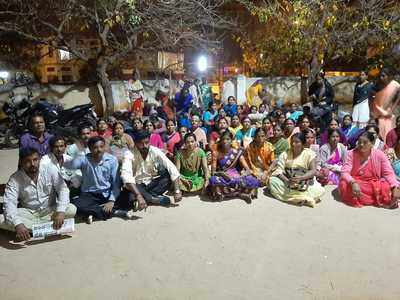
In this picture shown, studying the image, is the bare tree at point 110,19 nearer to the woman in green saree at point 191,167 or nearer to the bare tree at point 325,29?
the bare tree at point 325,29

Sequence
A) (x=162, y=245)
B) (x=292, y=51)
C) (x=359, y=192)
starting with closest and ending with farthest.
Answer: (x=162, y=245) < (x=359, y=192) < (x=292, y=51)

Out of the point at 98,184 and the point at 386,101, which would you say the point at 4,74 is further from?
the point at 386,101

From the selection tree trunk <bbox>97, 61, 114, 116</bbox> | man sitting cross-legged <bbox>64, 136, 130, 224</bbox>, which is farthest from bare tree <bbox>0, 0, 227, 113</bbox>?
man sitting cross-legged <bbox>64, 136, 130, 224</bbox>

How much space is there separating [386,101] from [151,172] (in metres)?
4.45

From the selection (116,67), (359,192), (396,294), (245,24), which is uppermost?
(245,24)

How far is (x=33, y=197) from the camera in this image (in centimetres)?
407

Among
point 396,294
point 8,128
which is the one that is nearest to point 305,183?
point 396,294

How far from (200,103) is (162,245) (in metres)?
7.90

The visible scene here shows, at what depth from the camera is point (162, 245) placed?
3920 millimetres

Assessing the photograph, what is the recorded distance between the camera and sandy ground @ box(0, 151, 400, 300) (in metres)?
3.12

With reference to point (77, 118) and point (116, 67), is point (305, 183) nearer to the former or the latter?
point (77, 118)

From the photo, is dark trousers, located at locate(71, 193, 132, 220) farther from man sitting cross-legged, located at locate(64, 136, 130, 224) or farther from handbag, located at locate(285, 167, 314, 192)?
handbag, located at locate(285, 167, 314, 192)

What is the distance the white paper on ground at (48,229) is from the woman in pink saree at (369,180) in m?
3.46

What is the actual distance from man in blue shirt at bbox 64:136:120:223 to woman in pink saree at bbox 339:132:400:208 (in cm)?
300
